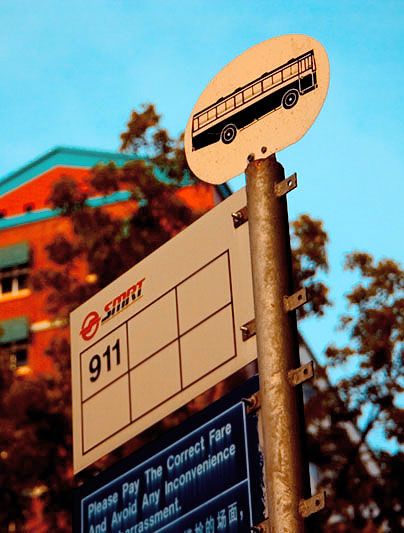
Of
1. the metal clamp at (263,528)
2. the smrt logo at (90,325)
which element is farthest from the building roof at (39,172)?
the metal clamp at (263,528)

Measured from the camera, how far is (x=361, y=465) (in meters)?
25.6

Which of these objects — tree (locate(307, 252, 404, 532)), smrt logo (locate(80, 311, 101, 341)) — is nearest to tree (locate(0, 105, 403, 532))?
tree (locate(307, 252, 404, 532))

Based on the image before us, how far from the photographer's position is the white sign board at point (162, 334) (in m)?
5.50

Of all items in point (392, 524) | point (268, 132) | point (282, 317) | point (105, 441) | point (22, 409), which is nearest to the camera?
point (282, 317)

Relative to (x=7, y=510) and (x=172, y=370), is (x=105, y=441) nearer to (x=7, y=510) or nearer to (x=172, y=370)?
(x=172, y=370)

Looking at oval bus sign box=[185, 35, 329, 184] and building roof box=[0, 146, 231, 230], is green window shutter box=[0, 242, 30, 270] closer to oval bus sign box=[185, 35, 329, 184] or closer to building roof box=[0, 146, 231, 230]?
building roof box=[0, 146, 231, 230]

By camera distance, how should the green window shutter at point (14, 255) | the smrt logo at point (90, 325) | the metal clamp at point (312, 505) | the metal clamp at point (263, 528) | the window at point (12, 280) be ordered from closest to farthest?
1. the metal clamp at point (312, 505)
2. the metal clamp at point (263, 528)
3. the smrt logo at point (90, 325)
4. the green window shutter at point (14, 255)
5. the window at point (12, 280)

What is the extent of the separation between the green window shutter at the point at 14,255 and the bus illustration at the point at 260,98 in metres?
43.0

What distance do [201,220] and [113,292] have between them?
28.7 inches

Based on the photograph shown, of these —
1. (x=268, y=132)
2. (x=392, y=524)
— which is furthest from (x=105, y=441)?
(x=392, y=524)

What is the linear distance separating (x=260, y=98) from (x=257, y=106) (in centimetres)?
3

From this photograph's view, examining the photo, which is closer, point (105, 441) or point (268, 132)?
point (268, 132)

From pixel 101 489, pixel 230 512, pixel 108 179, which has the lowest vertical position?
pixel 230 512

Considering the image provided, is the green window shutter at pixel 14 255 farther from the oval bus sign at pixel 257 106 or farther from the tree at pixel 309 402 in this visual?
the oval bus sign at pixel 257 106
